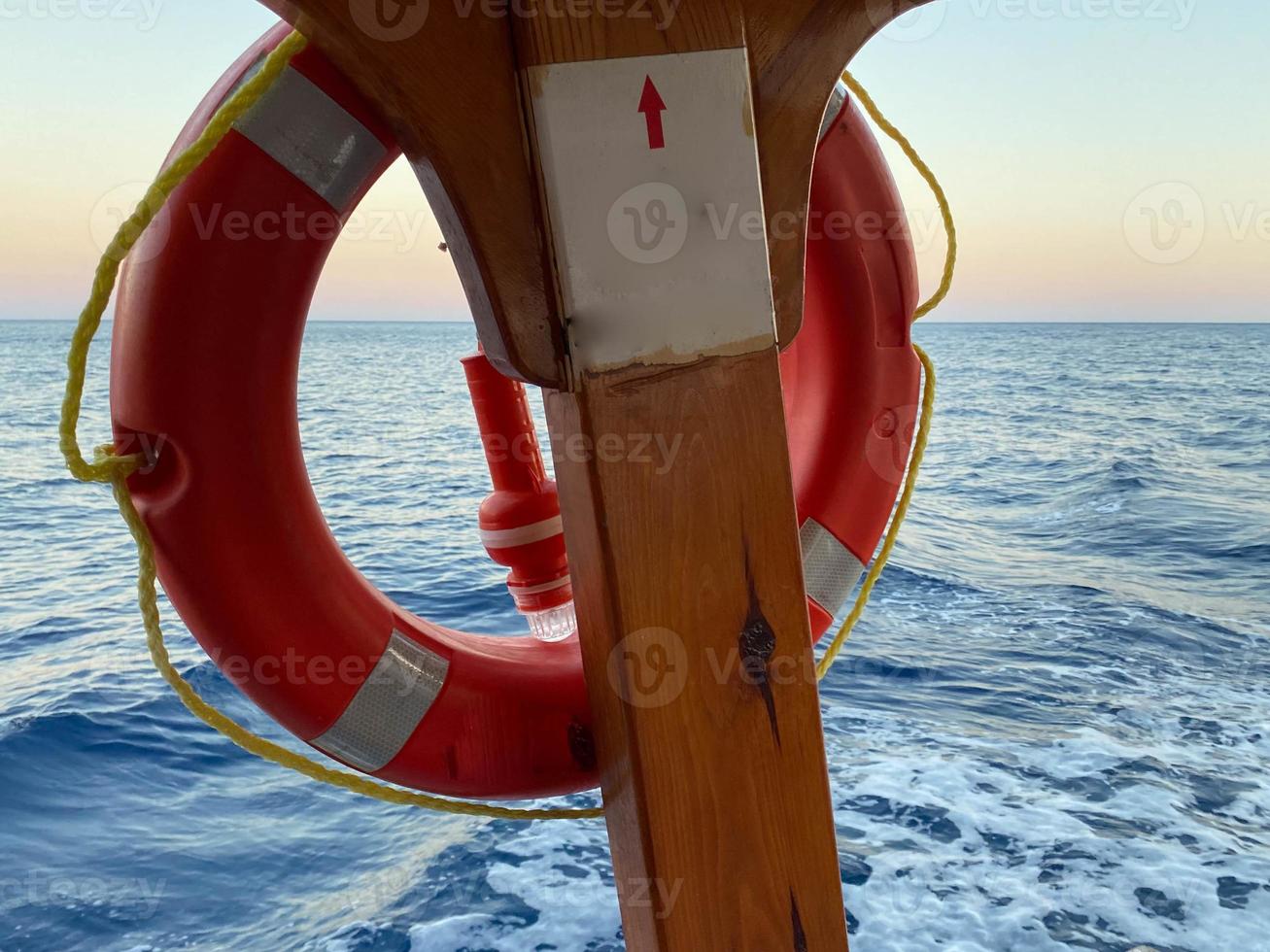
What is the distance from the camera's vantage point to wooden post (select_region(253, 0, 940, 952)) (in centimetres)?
59

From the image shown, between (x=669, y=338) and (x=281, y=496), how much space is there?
40cm

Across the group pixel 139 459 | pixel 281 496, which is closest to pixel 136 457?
pixel 139 459

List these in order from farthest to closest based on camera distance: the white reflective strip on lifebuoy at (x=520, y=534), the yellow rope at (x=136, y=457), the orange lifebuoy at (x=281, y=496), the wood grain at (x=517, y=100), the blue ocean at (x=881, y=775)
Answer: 1. the blue ocean at (x=881, y=775)
2. the white reflective strip on lifebuoy at (x=520, y=534)
3. the orange lifebuoy at (x=281, y=496)
4. the yellow rope at (x=136, y=457)
5. the wood grain at (x=517, y=100)

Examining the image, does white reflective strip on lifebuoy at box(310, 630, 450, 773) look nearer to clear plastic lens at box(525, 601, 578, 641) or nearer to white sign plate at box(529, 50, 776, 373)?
clear plastic lens at box(525, 601, 578, 641)

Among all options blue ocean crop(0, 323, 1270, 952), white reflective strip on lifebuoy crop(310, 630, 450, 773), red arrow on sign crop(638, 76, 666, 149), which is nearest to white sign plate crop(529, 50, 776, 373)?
red arrow on sign crop(638, 76, 666, 149)

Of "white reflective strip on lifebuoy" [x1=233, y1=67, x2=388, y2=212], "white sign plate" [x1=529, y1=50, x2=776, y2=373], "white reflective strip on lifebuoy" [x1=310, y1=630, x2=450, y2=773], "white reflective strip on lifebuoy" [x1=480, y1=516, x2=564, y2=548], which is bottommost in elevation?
"white reflective strip on lifebuoy" [x1=310, y1=630, x2=450, y2=773]

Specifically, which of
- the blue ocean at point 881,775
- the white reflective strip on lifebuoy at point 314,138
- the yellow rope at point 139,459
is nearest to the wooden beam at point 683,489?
the yellow rope at point 139,459

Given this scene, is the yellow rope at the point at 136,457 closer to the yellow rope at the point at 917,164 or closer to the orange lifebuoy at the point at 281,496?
the orange lifebuoy at the point at 281,496

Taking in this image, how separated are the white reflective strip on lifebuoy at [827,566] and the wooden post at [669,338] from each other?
44cm

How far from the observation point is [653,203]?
604 mm

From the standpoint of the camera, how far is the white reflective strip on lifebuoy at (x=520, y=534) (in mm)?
1106

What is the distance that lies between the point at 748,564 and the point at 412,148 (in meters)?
0.33

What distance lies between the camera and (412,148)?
62 cm

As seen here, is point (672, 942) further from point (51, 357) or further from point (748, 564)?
point (51, 357)
